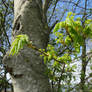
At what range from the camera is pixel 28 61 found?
1075 mm

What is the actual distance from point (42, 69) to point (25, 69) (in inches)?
7.1

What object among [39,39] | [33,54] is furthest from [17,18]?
[33,54]

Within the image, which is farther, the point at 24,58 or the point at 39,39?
the point at 39,39

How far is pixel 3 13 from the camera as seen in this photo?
506 cm

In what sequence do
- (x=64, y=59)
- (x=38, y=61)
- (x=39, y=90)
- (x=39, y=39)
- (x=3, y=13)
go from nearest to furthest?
(x=64, y=59), (x=39, y=90), (x=38, y=61), (x=39, y=39), (x=3, y=13)

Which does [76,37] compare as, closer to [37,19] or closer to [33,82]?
[33,82]

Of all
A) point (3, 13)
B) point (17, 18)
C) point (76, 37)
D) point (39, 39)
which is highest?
point (3, 13)

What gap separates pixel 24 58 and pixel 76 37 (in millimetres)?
655

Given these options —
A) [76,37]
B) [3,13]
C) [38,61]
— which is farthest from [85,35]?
[3,13]

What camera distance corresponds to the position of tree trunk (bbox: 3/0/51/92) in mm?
1016

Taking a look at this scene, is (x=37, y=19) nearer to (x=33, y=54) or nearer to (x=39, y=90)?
(x=33, y=54)

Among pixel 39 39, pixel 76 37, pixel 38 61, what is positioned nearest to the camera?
pixel 76 37

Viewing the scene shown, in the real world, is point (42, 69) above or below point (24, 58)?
below

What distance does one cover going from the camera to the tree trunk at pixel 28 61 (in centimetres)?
102
